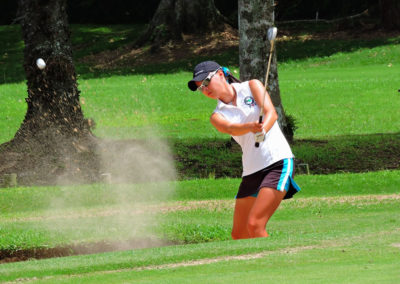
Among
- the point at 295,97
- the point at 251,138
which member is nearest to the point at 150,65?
the point at 295,97

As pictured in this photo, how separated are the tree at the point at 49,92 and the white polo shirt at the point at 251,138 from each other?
9964mm

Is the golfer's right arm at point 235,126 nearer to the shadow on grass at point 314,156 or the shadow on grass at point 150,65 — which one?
the shadow on grass at point 314,156

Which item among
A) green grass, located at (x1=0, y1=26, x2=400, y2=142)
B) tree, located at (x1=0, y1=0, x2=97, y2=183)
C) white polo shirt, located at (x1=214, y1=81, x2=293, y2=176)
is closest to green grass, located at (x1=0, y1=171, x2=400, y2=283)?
white polo shirt, located at (x1=214, y1=81, x2=293, y2=176)

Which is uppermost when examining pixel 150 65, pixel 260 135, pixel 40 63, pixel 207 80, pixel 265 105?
pixel 207 80

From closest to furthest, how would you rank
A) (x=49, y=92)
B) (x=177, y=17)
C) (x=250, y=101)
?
(x=250, y=101), (x=49, y=92), (x=177, y=17)

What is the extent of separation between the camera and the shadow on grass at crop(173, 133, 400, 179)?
16.9 metres

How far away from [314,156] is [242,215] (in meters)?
9.83

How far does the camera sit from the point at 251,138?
24.5ft

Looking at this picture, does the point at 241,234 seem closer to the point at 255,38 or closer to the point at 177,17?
the point at 255,38

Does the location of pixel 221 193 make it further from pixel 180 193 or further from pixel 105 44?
pixel 105 44

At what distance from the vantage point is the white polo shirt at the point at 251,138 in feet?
24.5

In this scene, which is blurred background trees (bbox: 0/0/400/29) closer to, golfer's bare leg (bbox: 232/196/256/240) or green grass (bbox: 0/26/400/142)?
green grass (bbox: 0/26/400/142)

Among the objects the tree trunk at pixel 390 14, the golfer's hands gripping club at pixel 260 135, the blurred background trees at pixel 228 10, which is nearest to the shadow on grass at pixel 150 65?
the tree trunk at pixel 390 14

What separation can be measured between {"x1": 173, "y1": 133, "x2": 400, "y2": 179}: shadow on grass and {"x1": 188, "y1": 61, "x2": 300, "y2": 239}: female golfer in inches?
342
